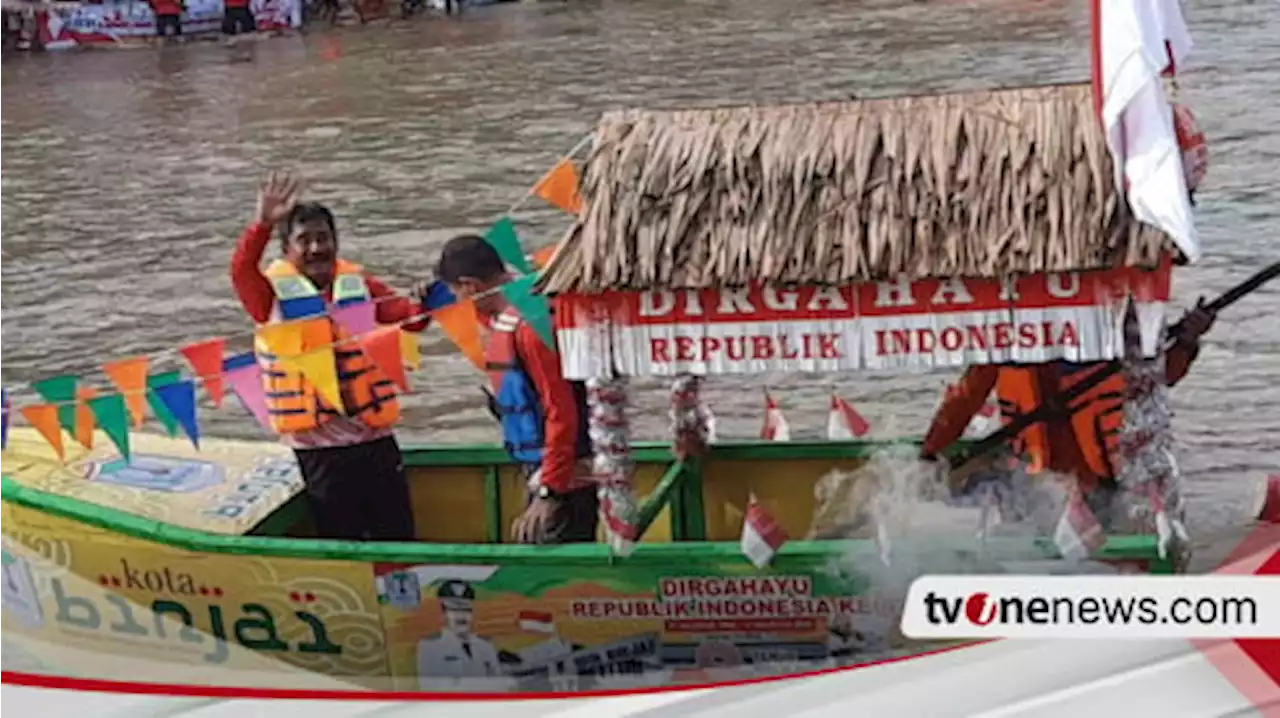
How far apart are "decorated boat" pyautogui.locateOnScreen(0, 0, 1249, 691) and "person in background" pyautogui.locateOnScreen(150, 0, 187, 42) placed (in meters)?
12.7

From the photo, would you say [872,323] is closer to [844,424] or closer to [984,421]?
[984,421]

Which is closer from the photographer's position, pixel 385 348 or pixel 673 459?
pixel 385 348

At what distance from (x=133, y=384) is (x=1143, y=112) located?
1792mm

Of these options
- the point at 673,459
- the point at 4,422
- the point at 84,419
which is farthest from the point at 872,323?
the point at 4,422

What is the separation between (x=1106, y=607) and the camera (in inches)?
104

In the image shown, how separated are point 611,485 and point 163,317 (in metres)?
4.39

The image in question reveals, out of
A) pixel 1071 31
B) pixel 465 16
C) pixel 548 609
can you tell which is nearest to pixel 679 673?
pixel 548 609

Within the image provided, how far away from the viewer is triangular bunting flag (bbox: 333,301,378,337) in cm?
333

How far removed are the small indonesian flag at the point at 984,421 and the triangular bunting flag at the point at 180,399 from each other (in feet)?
4.60

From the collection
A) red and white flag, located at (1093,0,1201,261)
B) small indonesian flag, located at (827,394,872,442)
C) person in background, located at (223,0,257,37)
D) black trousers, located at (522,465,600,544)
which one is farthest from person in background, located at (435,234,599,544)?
person in background, located at (223,0,257,37)

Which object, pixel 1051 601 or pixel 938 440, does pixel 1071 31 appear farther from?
pixel 1051 601

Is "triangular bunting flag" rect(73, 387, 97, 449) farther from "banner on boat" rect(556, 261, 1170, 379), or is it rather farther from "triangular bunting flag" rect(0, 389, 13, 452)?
"banner on boat" rect(556, 261, 1170, 379)

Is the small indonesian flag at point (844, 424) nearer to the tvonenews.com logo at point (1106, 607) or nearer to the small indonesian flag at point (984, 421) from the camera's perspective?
the small indonesian flag at point (984, 421)

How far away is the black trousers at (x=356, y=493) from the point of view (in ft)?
11.0
